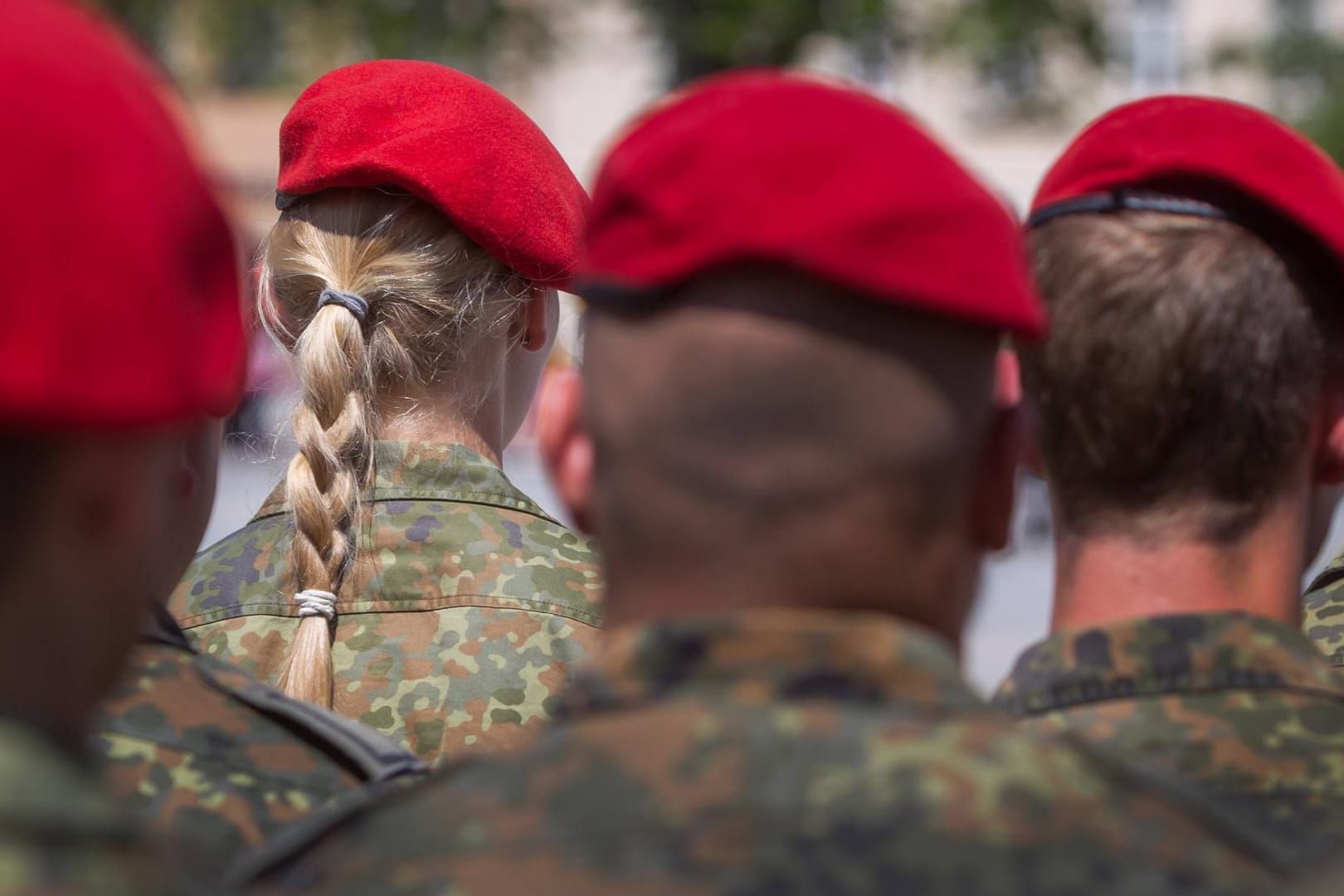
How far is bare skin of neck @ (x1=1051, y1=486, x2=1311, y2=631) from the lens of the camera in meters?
1.77

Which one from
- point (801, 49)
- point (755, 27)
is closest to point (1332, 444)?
point (755, 27)

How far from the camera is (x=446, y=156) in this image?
2.41 m

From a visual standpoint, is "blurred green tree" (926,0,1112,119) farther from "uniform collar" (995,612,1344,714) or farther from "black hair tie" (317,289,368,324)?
"uniform collar" (995,612,1344,714)

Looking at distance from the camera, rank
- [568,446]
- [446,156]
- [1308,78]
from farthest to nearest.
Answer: [1308,78]
[446,156]
[568,446]

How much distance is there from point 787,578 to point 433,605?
3.64ft

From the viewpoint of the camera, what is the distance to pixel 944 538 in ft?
4.44

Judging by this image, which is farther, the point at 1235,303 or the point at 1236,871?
the point at 1235,303

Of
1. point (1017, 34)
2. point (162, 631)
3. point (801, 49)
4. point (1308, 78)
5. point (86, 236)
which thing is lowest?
point (162, 631)

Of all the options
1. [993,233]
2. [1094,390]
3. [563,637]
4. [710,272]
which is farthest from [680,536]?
[563,637]

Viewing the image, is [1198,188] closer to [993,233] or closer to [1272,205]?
[1272,205]

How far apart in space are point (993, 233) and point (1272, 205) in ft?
1.95

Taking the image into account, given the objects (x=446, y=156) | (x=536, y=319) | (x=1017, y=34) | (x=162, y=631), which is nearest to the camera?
(x=162, y=631)

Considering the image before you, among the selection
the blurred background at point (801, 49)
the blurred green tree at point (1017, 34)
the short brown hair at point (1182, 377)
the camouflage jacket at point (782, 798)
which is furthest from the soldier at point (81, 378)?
the blurred green tree at point (1017, 34)

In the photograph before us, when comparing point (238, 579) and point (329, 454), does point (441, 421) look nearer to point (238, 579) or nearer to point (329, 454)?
point (329, 454)
